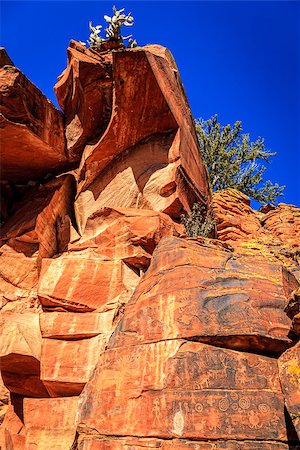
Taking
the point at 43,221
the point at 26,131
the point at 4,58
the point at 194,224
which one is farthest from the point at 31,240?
the point at 4,58

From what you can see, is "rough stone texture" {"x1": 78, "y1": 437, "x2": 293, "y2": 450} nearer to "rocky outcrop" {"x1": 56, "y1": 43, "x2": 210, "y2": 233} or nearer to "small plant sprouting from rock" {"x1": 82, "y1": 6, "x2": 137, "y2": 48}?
"rocky outcrop" {"x1": 56, "y1": 43, "x2": 210, "y2": 233}

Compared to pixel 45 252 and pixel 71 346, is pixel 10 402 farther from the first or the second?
pixel 45 252

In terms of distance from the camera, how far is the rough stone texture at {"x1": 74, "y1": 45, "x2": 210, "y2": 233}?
31.5 feet

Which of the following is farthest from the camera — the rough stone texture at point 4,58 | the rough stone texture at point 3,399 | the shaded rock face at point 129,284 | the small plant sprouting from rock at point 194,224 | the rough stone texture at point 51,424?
the rough stone texture at point 4,58

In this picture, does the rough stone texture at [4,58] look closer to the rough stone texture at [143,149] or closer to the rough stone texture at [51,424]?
the rough stone texture at [143,149]

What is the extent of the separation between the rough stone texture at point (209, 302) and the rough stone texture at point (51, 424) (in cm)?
256

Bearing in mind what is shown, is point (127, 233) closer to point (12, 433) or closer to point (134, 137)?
point (134, 137)

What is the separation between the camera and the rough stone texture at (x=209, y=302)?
4938mm

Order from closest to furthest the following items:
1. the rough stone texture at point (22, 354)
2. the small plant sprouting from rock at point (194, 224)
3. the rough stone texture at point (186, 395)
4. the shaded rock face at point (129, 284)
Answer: the rough stone texture at point (186, 395), the shaded rock face at point (129, 284), the rough stone texture at point (22, 354), the small plant sprouting from rock at point (194, 224)

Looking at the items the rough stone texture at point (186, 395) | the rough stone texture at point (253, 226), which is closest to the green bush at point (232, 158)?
the rough stone texture at point (253, 226)

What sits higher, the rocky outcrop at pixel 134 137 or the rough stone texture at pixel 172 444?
the rocky outcrop at pixel 134 137

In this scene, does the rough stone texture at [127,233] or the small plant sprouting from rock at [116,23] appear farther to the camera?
the small plant sprouting from rock at [116,23]

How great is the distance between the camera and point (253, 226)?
1466 cm

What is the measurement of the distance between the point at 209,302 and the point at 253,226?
9.92m
